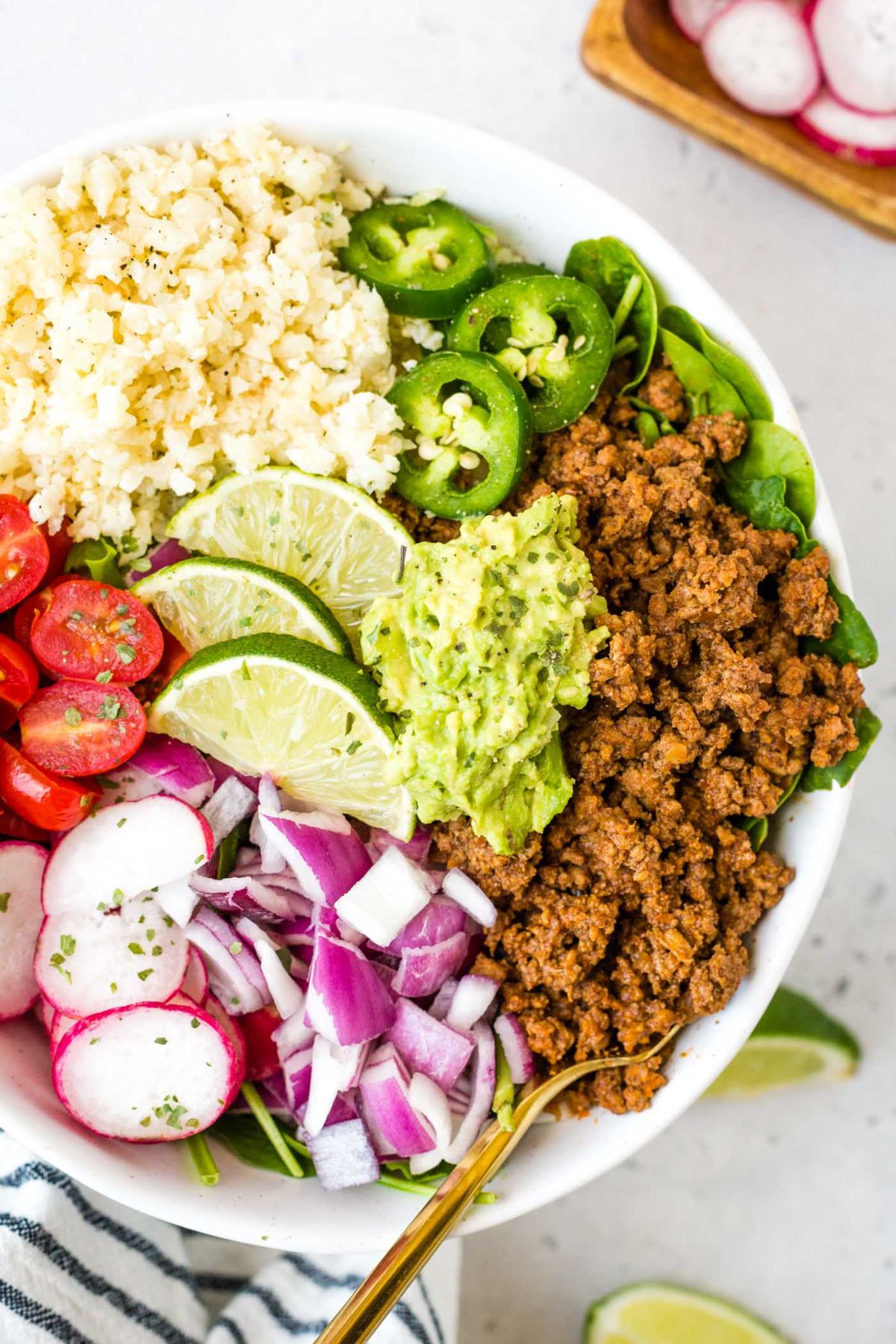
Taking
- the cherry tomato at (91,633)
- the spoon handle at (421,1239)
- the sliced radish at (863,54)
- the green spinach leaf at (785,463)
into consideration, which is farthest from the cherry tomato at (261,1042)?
the sliced radish at (863,54)

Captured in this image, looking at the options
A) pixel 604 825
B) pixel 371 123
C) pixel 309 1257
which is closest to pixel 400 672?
pixel 604 825

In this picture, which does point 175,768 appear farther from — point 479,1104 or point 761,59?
point 761,59

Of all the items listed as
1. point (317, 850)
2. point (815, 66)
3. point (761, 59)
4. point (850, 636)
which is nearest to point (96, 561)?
point (317, 850)

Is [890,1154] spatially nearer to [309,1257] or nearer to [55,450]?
[309,1257]

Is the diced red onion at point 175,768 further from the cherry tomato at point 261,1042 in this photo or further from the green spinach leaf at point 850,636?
the green spinach leaf at point 850,636

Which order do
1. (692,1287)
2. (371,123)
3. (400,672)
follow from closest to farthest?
(400,672) → (371,123) → (692,1287)

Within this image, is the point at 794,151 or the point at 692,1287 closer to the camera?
the point at 794,151

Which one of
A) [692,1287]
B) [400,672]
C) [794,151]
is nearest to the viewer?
[400,672]
